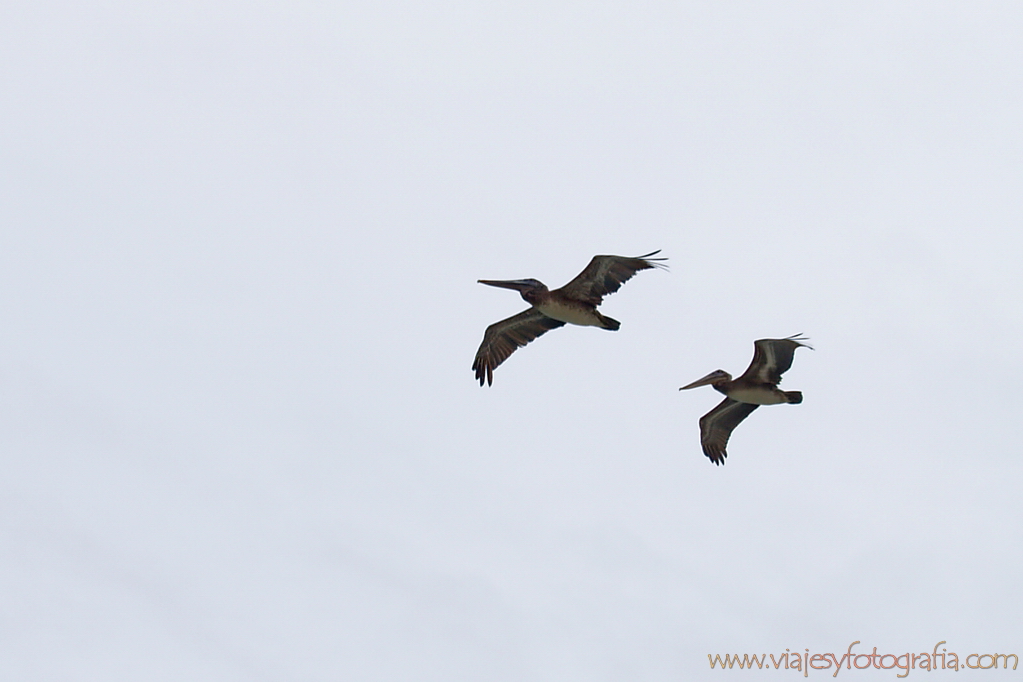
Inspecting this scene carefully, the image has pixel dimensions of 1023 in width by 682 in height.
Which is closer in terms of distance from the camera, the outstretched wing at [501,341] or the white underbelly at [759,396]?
the white underbelly at [759,396]

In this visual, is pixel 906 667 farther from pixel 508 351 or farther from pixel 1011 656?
pixel 508 351

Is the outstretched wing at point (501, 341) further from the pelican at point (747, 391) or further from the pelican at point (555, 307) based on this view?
the pelican at point (747, 391)

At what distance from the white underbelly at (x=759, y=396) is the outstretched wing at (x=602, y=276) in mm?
3516

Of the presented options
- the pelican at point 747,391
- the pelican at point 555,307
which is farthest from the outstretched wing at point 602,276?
the pelican at point 747,391

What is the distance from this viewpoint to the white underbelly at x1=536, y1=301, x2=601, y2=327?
31.9m

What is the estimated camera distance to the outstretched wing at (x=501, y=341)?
112 ft

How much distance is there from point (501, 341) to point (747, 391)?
522 cm

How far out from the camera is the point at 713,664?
32.3 m

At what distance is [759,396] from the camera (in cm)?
3262

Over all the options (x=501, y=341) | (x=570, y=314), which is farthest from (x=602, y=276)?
(x=501, y=341)

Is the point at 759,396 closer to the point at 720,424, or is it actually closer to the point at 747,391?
the point at 747,391

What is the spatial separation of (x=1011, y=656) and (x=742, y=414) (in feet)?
23.6

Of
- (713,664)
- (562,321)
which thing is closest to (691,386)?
(562,321)

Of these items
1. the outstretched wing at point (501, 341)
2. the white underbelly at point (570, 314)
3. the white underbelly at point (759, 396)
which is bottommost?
the white underbelly at point (759, 396)
